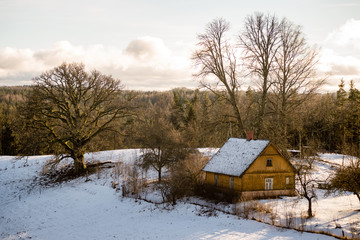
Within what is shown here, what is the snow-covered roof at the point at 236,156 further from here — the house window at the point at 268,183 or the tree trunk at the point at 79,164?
the tree trunk at the point at 79,164

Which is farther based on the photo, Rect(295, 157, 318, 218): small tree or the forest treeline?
the forest treeline

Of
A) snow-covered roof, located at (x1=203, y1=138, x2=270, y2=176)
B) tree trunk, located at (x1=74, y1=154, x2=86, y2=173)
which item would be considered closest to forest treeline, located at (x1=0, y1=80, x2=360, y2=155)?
snow-covered roof, located at (x1=203, y1=138, x2=270, y2=176)

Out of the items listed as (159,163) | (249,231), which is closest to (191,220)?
(249,231)

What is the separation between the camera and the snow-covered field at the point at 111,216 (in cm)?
2070

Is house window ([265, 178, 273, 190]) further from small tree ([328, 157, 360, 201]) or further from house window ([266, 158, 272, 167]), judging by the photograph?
small tree ([328, 157, 360, 201])

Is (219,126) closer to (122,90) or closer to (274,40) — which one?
(274,40)

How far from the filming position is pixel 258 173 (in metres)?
27.5

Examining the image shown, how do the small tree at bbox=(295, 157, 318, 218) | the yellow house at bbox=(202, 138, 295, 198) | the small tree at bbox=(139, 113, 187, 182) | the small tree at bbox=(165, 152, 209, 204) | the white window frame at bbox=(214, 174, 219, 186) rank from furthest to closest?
the small tree at bbox=(139, 113, 187, 182), the white window frame at bbox=(214, 174, 219, 186), the yellow house at bbox=(202, 138, 295, 198), the small tree at bbox=(165, 152, 209, 204), the small tree at bbox=(295, 157, 318, 218)

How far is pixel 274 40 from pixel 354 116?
3284 cm

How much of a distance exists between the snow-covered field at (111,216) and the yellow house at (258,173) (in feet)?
5.83

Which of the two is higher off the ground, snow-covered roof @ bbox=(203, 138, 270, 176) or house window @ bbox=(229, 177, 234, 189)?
snow-covered roof @ bbox=(203, 138, 270, 176)

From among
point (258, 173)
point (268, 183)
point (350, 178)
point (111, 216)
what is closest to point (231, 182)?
point (258, 173)

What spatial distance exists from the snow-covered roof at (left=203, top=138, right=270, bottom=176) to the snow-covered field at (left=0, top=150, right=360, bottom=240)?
3.92 metres

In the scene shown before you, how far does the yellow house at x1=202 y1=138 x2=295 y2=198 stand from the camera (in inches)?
1067
